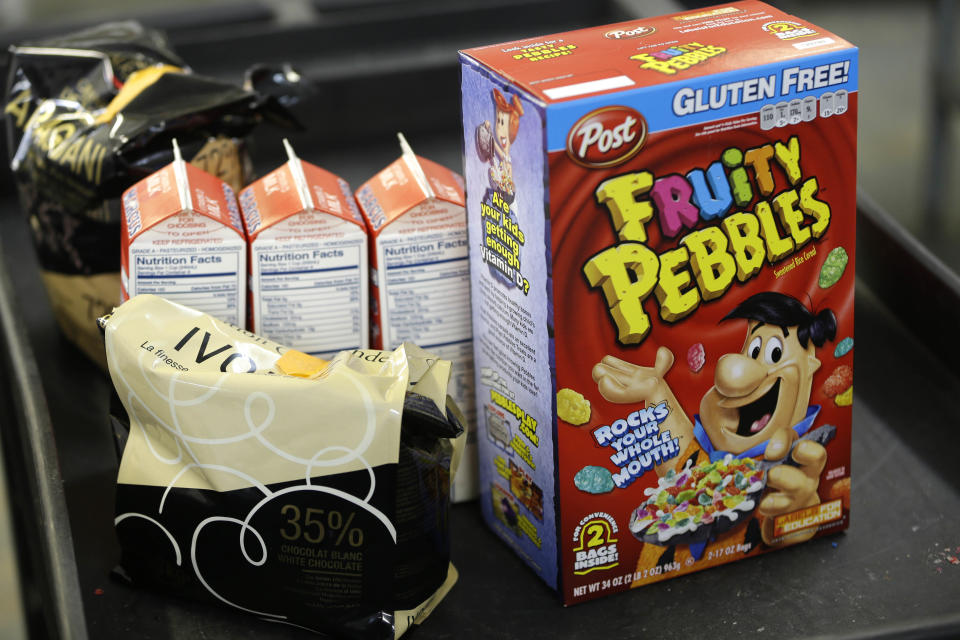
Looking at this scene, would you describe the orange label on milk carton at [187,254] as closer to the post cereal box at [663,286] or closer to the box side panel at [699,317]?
the post cereal box at [663,286]

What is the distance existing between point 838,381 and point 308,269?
1.80 ft

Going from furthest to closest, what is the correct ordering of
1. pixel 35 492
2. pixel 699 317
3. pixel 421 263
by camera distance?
pixel 35 492, pixel 421 263, pixel 699 317

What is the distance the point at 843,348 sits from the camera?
112cm

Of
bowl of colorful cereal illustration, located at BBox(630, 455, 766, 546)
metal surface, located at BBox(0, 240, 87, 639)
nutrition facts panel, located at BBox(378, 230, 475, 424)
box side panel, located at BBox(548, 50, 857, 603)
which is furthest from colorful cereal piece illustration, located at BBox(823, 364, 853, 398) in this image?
metal surface, located at BBox(0, 240, 87, 639)

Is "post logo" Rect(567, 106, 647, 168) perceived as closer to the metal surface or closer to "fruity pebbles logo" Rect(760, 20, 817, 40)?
"fruity pebbles logo" Rect(760, 20, 817, 40)

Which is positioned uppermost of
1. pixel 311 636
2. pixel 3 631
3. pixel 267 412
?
pixel 267 412

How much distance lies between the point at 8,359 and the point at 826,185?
1000 mm

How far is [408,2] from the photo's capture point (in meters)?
2.25

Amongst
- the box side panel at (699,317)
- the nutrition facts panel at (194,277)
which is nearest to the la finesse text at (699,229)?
the box side panel at (699,317)

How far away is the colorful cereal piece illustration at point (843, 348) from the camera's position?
1.12 metres

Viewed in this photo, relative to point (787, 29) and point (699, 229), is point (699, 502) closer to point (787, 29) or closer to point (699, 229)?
point (699, 229)

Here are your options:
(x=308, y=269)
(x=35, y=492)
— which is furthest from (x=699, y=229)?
(x=35, y=492)

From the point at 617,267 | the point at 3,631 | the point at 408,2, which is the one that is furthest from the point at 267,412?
the point at 3,631

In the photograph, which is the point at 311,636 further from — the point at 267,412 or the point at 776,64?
the point at 776,64
